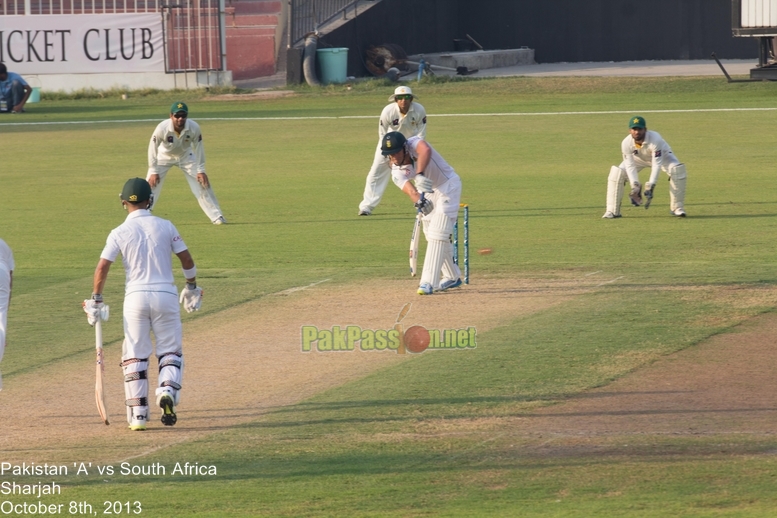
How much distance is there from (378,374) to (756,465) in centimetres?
354

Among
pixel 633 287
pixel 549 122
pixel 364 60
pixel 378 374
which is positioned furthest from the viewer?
pixel 364 60

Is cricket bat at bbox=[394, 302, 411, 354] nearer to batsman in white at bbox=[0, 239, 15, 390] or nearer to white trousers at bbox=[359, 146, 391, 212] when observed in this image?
batsman in white at bbox=[0, 239, 15, 390]

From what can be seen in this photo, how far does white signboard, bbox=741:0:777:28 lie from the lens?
30766mm

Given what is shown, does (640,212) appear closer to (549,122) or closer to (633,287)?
(633,287)

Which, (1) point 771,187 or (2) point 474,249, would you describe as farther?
(1) point 771,187

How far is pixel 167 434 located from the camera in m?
8.43

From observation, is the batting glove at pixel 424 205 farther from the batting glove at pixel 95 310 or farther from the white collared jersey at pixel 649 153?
the white collared jersey at pixel 649 153

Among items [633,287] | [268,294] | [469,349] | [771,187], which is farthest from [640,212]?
[469,349]

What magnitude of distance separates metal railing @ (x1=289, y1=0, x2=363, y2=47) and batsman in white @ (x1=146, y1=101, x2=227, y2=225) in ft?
69.7

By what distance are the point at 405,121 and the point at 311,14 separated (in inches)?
917

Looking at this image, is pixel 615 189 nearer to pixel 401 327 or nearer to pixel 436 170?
pixel 436 170

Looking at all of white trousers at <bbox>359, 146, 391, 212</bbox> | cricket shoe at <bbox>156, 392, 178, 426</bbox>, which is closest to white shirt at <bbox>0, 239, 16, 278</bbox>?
cricket shoe at <bbox>156, 392, 178, 426</bbox>

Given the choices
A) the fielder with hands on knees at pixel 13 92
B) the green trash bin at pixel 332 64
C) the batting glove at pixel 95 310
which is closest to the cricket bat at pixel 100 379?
the batting glove at pixel 95 310

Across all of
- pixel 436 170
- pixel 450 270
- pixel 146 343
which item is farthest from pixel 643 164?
pixel 146 343
